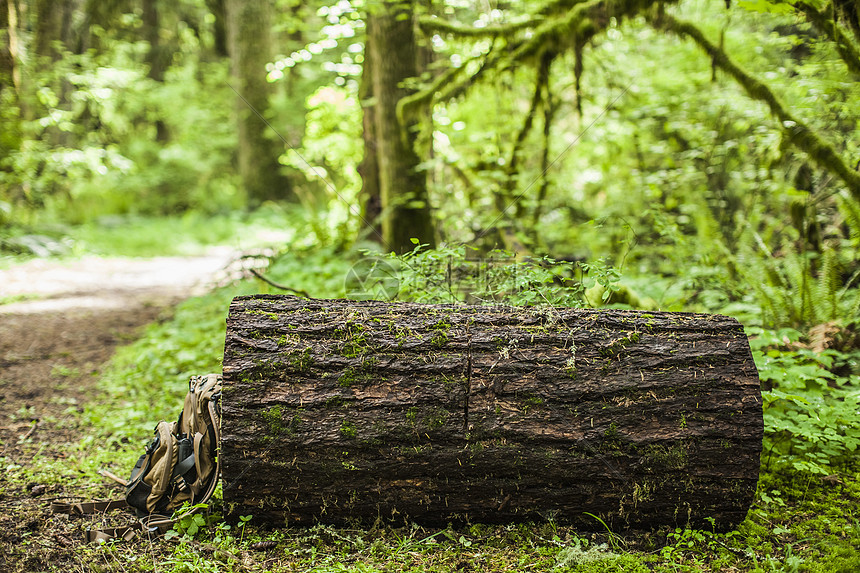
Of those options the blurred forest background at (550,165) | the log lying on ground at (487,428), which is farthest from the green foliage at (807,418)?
the log lying on ground at (487,428)

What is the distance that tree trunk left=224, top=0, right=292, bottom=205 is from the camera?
13727mm

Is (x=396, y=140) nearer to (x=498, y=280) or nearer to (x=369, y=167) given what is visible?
(x=369, y=167)

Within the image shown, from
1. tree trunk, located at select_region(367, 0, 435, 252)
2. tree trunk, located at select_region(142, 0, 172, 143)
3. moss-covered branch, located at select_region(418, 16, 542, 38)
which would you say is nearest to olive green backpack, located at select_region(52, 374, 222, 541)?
tree trunk, located at select_region(367, 0, 435, 252)

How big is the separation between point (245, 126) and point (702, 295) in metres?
12.5

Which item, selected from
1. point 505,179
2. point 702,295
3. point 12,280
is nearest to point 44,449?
point 505,179

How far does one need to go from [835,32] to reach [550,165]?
89.9 inches

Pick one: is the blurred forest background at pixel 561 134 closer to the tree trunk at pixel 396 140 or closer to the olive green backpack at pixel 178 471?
the tree trunk at pixel 396 140

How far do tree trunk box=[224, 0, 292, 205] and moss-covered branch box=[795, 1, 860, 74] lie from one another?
39.9ft

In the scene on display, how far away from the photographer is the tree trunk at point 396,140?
6.21 meters

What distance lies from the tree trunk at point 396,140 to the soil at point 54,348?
212 cm

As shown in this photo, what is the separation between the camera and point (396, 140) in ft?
20.7

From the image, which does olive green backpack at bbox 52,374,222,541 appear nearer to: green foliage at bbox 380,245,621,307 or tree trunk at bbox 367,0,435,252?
green foliage at bbox 380,245,621,307

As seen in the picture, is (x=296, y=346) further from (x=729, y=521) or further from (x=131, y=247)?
(x=131, y=247)

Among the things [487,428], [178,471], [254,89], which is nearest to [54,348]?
[178,471]
